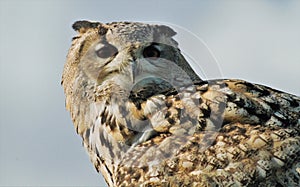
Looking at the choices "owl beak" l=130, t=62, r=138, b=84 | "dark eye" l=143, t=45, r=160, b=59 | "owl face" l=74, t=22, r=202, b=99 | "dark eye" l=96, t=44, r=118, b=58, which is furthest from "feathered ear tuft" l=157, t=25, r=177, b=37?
"owl beak" l=130, t=62, r=138, b=84

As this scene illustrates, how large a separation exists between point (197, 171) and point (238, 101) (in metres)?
0.64

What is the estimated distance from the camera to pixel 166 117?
6410 millimetres

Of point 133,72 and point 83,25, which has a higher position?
point 83,25

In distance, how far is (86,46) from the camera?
24.4 ft

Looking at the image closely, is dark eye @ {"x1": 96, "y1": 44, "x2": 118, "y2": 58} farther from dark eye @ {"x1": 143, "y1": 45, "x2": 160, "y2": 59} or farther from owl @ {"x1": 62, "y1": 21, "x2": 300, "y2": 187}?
dark eye @ {"x1": 143, "y1": 45, "x2": 160, "y2": 59}

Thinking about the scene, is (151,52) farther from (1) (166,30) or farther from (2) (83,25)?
(2) (83,25)

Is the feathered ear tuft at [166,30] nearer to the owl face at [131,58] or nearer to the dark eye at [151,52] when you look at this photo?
the owl face at [131,58]

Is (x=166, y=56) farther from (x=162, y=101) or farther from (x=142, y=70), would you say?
(x=162, y=101)

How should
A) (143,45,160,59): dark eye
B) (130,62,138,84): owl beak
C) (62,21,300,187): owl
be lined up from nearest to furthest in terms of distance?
(62,21,300,187): owl, (130,62,138,84): owl beak, (143,45,160,59): dark eye

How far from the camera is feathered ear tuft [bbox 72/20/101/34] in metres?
7.57

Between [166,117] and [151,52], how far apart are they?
37.5 inches

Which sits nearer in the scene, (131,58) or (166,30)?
(131,58)

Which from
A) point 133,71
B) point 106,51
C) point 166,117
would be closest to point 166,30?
point 106,51

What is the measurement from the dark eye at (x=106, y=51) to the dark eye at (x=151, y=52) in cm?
25
